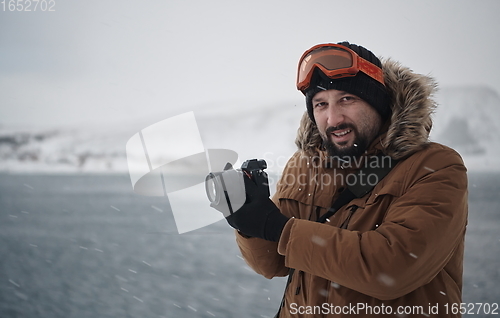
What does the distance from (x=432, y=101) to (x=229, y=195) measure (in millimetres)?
866

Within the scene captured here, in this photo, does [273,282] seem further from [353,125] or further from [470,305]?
[353,125]

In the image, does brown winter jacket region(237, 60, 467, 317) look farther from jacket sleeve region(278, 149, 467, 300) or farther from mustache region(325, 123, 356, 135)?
mustache region(325, 123, 356, 135)

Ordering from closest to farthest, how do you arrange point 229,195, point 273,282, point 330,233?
point 330,233, point 229,195, point 273,282

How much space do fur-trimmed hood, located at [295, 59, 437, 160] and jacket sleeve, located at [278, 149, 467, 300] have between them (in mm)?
130

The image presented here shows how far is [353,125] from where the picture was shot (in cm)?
136

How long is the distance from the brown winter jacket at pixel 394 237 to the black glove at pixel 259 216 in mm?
44

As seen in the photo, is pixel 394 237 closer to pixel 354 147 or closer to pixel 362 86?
pixel 354 147

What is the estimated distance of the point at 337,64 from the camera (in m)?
1.37

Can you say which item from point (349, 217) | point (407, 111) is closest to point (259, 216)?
point (349, 217)

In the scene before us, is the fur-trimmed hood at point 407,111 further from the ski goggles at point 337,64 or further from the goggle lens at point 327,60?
the goggle lens at point 327,60

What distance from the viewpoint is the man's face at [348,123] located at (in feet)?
4.42

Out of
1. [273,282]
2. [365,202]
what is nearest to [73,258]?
[273,282]

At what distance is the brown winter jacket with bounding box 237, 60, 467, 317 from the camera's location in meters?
0.93

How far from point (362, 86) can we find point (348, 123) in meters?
0.16
